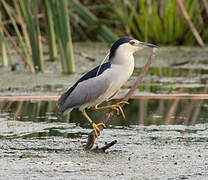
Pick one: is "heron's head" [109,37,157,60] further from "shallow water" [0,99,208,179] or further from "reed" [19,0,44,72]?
"reed" [19,0,44,72]

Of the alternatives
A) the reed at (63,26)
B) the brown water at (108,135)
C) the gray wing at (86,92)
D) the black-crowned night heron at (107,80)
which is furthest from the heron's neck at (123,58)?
the reed at (63,26)

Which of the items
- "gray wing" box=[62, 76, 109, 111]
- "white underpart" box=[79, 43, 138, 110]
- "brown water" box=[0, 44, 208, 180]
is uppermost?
"white underpart" box=[79, 43, 138, 110]

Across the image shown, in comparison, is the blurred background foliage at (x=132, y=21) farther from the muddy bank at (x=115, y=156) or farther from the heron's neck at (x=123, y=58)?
the heron's neck at (x=123, y=58)

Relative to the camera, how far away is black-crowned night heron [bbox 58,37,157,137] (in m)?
4.64

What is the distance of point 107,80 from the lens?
184 inches

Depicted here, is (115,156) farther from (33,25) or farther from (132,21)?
(132,21)

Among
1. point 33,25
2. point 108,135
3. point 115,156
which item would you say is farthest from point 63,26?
point 115,156

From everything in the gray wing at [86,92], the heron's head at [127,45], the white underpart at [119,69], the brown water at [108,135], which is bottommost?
the brown water at [108,135]

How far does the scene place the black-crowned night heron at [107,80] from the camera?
4637 mm

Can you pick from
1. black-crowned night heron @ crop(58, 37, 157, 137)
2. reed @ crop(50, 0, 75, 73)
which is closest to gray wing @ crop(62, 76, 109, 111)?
black-crowned night heron @ crop(58, 37, 157, 137)

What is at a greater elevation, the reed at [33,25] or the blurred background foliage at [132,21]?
the reed at [33,25]

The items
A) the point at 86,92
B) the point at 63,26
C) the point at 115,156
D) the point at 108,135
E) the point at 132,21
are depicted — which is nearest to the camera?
the point at 115,156

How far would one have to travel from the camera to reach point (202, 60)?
31.3 feet

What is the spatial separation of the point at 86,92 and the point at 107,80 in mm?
210
